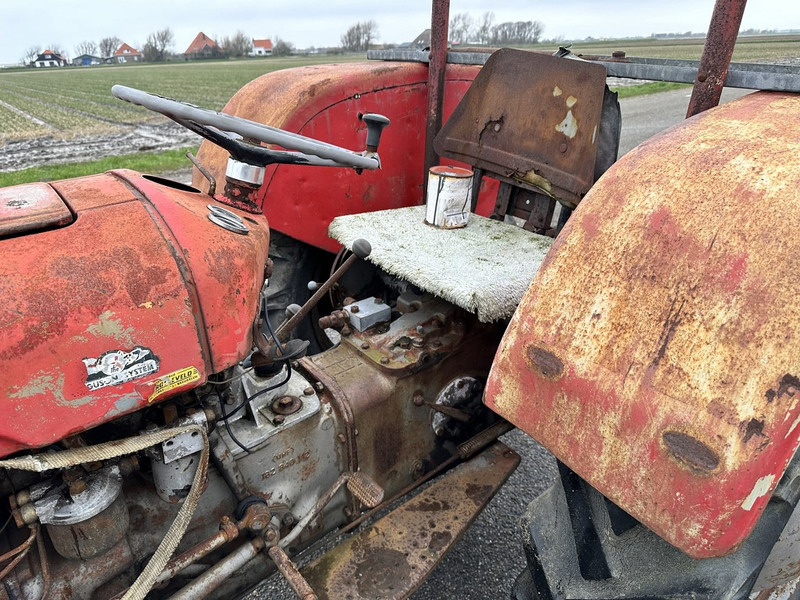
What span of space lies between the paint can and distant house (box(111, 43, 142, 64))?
232 feet

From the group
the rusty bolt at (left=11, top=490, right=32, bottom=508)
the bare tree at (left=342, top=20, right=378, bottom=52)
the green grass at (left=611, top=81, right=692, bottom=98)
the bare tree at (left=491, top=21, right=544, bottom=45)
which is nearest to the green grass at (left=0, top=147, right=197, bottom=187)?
the bare tree at (left=491, top=21, right=544, bottom=45)

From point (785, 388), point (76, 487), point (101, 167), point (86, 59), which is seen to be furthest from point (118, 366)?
point (86, 59)

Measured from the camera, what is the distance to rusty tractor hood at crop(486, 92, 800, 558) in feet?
2.41

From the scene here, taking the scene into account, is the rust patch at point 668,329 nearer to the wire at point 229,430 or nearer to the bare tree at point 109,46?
the wire at point 229,430

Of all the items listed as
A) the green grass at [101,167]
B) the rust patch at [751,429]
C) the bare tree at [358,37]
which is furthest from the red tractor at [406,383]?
the bare tree at [358,37]

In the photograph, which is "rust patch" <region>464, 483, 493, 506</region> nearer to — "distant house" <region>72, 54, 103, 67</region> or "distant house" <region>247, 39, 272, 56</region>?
"distant house" <region>247, 39, 272, 56</region>

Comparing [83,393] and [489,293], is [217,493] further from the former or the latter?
[489,293]

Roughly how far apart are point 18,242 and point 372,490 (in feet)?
2.81

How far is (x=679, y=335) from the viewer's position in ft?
2.60

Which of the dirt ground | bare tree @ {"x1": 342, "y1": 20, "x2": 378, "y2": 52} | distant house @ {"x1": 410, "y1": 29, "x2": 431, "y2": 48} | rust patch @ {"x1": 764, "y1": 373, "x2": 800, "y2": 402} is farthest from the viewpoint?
bare tree @ {"x1": 342, "y1": 20, "x2": 378, "y2": 52}

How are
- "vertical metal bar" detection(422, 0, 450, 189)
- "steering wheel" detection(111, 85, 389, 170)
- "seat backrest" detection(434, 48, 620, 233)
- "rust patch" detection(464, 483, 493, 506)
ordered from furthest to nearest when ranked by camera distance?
"vertical metal bar" detection(422, 0, 450, 189) < "seat backrest" detection(434, 48, 620, 233) < "rust patch" detection(464, 483, 493, 506) < "steering wheel" detection(111, 85, 389, 170)

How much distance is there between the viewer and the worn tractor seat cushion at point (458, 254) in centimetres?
131

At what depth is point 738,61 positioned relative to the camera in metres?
1.27

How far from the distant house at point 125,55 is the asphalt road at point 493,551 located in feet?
233
